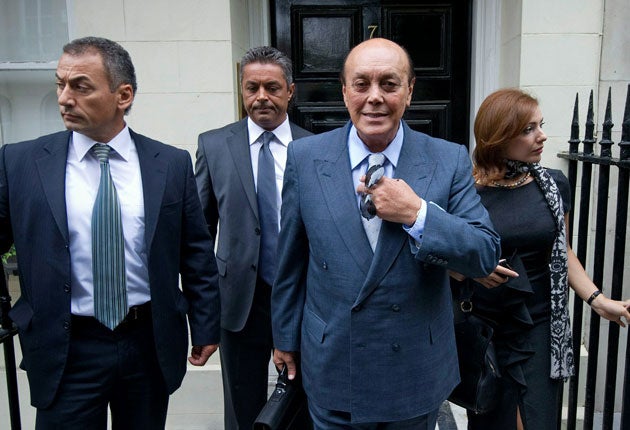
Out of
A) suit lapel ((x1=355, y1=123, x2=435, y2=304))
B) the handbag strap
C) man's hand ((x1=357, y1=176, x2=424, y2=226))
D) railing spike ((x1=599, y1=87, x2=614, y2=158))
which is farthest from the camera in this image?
railing spike ((x1=599, y1=87, x2=614, y2=158))

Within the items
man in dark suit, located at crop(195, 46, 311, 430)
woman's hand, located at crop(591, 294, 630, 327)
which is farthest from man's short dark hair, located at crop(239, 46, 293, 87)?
A: woman's hand, located at crop(591, 294, 630, 327)

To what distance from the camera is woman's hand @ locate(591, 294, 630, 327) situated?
2.43 meters

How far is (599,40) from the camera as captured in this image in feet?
13.1

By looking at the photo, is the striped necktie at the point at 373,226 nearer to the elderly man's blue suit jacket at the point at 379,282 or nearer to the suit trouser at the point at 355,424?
the elderly man's blue suit jacket at the point at 379,282

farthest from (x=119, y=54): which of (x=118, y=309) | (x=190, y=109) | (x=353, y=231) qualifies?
(x=190, y=109)

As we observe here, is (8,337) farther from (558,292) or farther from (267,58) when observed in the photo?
(558,292)

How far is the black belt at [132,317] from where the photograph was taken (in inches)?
82.0

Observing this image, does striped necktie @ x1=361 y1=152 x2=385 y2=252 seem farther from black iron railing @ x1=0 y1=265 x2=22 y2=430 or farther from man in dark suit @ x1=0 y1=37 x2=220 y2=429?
black iron railing @ x1=0 y1=265 x2=22 y2=430

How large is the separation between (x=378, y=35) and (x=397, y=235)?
11.3 feet

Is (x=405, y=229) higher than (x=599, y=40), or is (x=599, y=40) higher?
(x=599, y=40)

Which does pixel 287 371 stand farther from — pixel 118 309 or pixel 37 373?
pixel 37 373

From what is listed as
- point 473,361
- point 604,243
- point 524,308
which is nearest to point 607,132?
point 604,243

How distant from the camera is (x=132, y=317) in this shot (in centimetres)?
214

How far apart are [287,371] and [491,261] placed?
2.90 ft
